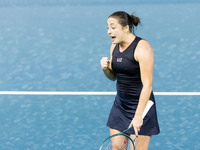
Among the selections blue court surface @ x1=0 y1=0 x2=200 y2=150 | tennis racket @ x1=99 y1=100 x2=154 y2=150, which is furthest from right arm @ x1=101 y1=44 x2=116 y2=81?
blue court surface @ x1=0 y1=0 x2=200 y2=150

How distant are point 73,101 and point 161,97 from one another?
4.29 feet

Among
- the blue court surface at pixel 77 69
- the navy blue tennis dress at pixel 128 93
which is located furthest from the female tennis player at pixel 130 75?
the blue court surface at pixel 77 69

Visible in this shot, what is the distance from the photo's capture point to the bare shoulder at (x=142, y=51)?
4.10 m

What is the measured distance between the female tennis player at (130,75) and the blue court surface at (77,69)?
4.30 feet

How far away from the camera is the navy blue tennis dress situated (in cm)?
425

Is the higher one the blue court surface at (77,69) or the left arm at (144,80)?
the left arm at (144,80)

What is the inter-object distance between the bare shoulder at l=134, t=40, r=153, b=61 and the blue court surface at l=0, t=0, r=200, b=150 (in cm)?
188

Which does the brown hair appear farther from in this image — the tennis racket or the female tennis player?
the tennis racket

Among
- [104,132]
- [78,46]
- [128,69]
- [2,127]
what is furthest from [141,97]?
[78,46]

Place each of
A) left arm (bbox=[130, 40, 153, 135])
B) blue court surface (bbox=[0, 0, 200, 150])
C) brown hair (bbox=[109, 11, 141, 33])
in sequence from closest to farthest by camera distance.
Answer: left arm (bbox=[130, 40, 153, 135])
brown hair (bbox=[109, 11, 141, 33])
blue court surface (bbox=[0, 0, 200, 150])

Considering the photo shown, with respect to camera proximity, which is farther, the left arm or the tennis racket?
the tennis racket

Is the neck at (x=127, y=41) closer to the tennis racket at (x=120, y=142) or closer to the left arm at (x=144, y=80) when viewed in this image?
the left arm at (x=144, y=80)

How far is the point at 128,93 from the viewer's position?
4.41 metres

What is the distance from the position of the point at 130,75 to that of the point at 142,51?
12.0 inches
